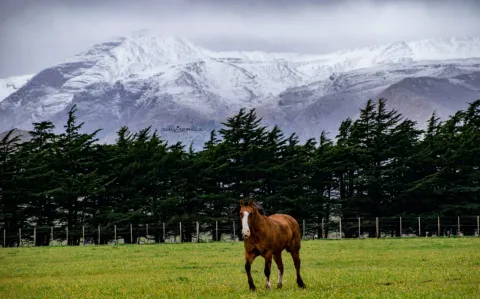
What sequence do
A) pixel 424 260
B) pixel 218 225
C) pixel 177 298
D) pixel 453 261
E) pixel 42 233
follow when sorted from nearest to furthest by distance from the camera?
pixel 177 298
pixel 453 261
pixel 424 260
pixel 42 233
pixel 218 225

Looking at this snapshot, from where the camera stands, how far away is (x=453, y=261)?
1027 inches

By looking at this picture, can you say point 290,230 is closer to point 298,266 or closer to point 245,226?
point 298,266

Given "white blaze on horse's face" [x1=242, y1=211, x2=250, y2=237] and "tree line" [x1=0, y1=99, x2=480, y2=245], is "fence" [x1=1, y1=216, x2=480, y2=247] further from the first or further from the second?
"white blaze on horse's face" [x1=242, y1=211, x2=250, y2=237]

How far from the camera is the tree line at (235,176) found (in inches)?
2847

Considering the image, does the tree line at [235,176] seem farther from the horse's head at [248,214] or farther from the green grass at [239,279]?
the horse's head at [248,214]

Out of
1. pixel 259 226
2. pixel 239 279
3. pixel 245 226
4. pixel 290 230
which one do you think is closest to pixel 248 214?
pixel 245 226

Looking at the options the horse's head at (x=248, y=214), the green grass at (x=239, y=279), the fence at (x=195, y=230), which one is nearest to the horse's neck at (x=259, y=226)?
the horse's head at (x=248, y=214)

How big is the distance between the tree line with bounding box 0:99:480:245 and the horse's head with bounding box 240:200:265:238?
54.2 meters

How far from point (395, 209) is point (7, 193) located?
46.1 meters

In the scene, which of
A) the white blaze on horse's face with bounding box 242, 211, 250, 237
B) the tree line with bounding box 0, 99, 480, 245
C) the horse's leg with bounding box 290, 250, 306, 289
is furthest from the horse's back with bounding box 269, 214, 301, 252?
the tree line with bounding box 0, 99, 480, 245

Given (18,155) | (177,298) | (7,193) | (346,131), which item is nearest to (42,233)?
(7,193)

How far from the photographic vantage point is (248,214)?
1783 centimetres

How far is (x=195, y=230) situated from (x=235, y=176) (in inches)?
459

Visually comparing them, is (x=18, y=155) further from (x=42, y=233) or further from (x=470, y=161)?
(x=470, y=161)
